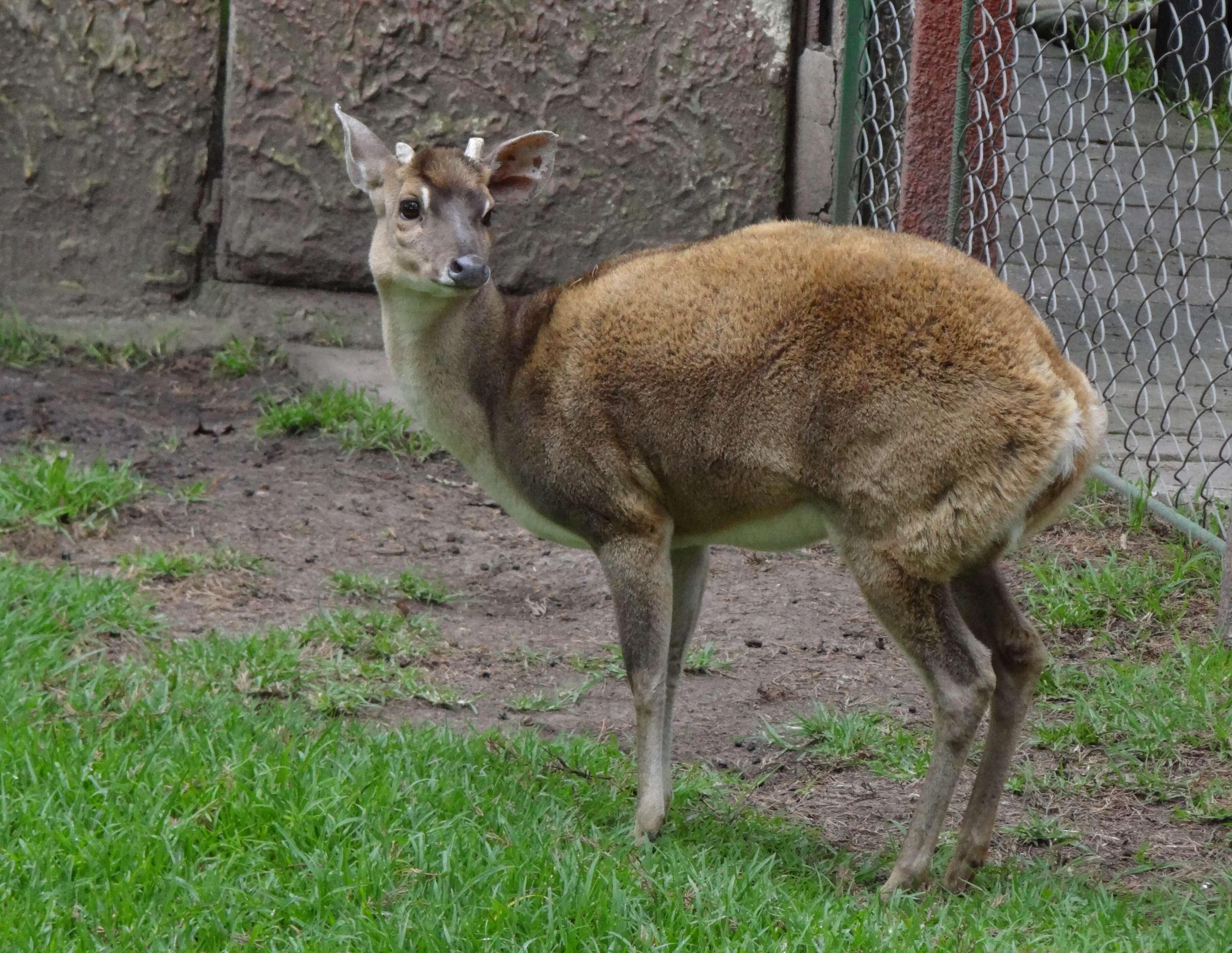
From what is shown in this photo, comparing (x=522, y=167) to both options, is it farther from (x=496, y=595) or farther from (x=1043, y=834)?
(x=1043, y=834)

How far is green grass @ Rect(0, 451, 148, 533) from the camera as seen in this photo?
16.8 feet

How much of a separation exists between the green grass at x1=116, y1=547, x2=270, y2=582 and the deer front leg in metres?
1.82

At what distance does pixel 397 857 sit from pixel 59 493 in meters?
2.67

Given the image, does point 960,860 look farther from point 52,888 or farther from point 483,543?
point 483,543

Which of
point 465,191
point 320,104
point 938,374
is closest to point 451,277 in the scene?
point 465,191

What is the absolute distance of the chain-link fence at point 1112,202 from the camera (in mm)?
5773

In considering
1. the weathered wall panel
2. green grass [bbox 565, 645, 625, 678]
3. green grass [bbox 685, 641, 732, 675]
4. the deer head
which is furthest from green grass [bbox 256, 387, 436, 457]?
the deer head

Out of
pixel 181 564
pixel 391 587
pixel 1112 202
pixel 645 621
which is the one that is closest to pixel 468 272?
pixel 645 621

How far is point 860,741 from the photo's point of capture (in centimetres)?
430

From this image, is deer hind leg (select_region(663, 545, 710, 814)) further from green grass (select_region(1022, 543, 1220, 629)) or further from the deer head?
green grass (select_region(1022, 543, 1220, 629))

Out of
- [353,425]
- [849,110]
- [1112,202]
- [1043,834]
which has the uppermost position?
[849,110]

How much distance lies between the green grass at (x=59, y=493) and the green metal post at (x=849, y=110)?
3.51 m

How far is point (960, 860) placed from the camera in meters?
3.52

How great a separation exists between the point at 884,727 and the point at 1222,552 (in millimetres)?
1432
